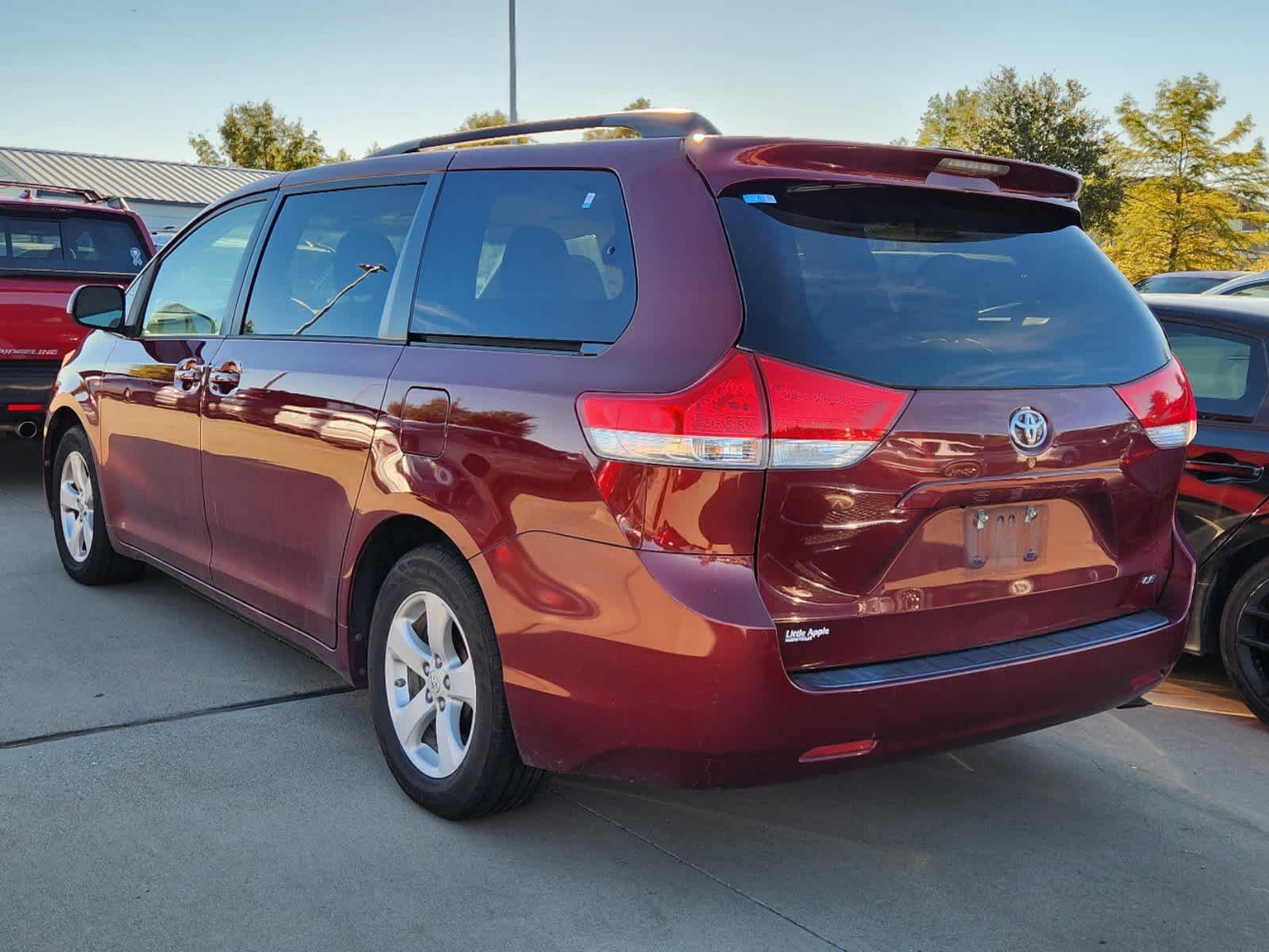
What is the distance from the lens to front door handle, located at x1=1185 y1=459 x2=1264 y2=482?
4559mm

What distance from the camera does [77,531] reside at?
5.94m

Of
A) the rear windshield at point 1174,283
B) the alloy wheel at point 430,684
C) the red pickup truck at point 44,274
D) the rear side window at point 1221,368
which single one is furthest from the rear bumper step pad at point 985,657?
the rear windshield at point 1174,283

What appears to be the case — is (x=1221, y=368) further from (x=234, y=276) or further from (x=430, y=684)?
(x=234, y=276)

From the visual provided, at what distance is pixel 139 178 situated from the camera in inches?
2084

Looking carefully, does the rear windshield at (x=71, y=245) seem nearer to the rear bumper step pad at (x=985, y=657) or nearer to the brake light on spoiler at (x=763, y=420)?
the brake light on spoiler at (x=763, y=420)

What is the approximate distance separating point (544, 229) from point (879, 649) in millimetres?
1400

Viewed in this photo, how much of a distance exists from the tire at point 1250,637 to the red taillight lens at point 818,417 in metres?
2.46

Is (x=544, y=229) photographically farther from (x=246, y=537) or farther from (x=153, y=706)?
(x=153, y=706)

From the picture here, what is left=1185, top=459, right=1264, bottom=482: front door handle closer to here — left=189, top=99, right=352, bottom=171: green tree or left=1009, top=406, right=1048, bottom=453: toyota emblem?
left=1009, top=406, right=1048, bottom=453: toyota emblem

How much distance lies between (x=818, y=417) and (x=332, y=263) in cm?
206

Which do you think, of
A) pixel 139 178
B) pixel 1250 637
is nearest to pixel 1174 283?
pixel 1250 637

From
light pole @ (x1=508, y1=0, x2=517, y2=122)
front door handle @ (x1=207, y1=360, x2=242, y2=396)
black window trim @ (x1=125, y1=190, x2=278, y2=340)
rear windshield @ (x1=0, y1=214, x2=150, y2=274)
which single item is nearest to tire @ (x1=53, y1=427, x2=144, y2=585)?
black window trim @ (x1=125, y1=190, x2=278, y2=340)

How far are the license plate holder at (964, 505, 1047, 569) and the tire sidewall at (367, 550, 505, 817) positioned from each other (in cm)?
121

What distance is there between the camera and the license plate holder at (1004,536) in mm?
3008
